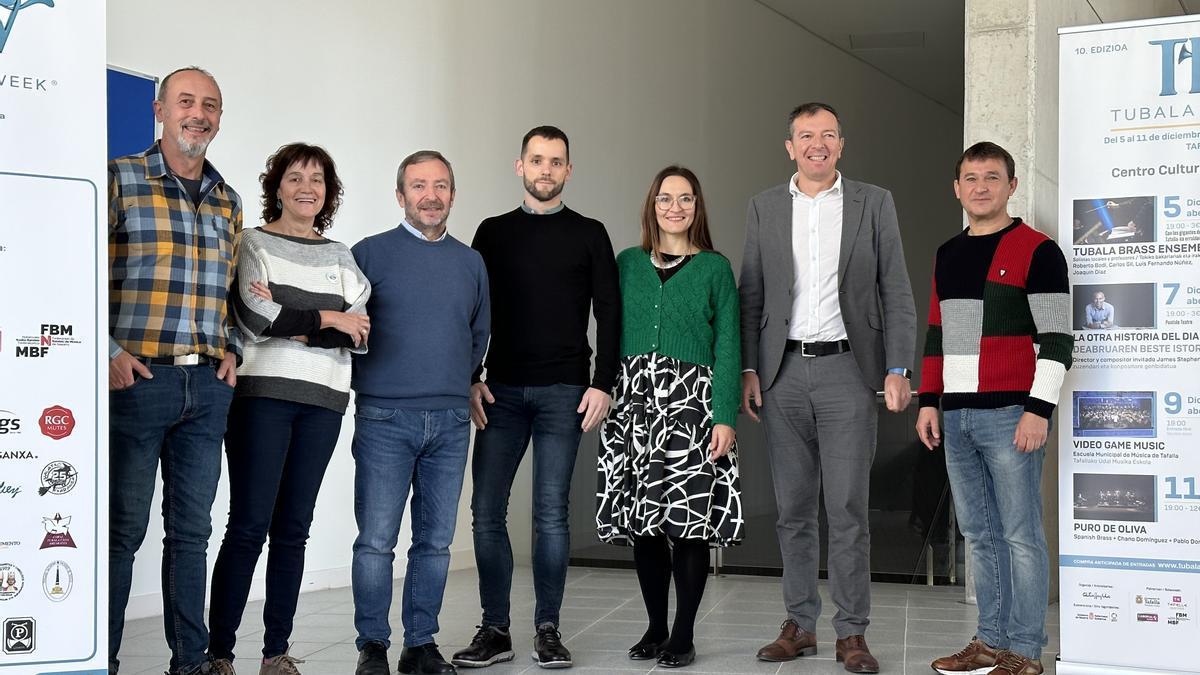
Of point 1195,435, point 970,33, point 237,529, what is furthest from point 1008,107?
point 237,529

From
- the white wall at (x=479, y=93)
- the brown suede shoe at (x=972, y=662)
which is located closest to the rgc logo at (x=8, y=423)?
the white wall at (x=479, y=93)

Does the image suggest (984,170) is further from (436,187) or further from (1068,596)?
(436,187)

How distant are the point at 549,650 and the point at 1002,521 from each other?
60.0 inches

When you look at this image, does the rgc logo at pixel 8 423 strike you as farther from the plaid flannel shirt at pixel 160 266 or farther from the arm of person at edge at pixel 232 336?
the arm of person at edge at pixel 232 336

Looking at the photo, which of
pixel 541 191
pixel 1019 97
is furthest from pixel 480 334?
pixel 1019 97

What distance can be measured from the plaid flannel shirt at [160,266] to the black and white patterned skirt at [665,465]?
1.34 m

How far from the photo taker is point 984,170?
3734mm

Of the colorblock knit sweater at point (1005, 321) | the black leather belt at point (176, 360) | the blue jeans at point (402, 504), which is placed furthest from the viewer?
the blue jeans at point (402, 504)

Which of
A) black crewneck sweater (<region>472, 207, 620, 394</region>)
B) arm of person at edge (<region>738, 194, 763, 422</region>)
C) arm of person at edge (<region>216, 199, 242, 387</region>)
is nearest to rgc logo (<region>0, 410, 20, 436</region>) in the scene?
arm of person at edge (<region>216, 199, 242, 387</region>)

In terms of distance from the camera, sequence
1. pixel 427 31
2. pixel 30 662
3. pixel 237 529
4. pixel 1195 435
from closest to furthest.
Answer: pixel 30 662 < pixel 237 529 < pixel 1195 435 < pixel 427 31

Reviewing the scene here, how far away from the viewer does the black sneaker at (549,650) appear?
3965mm

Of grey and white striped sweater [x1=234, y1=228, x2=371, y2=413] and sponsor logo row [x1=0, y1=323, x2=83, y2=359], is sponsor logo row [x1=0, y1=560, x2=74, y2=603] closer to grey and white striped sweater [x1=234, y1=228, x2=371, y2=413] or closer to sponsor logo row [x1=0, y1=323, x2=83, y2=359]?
sponsor logo row [x1=0, y1=323, x2=83, y2=359]

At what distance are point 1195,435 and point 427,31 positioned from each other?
14.9 feet

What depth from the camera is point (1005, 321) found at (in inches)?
145
